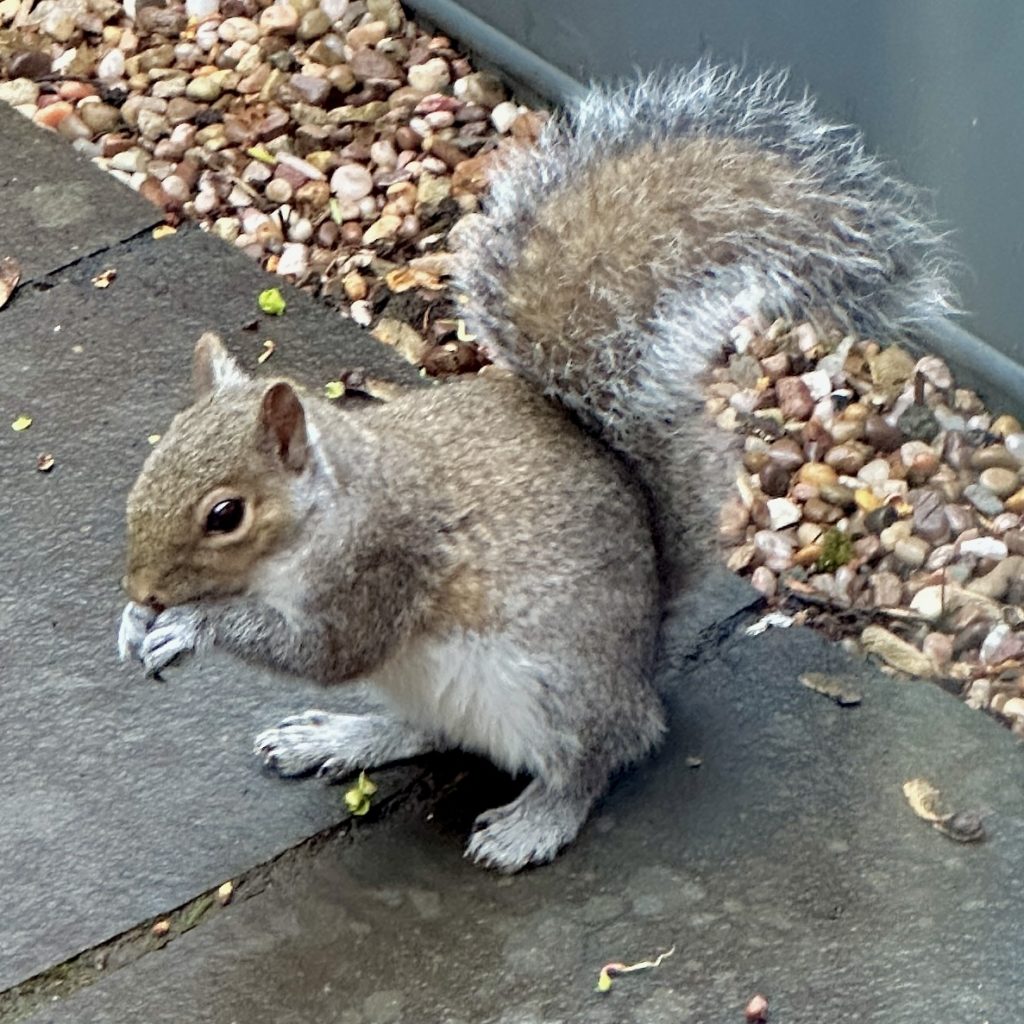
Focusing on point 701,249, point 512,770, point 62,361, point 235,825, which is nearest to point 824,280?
point 701,249

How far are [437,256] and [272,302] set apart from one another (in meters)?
0.36

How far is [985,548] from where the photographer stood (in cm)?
276

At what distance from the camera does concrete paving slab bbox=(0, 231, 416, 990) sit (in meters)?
2.32

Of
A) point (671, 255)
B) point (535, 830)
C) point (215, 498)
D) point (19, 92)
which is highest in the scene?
point (671, 255)

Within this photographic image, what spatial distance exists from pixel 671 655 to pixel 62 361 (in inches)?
50.7

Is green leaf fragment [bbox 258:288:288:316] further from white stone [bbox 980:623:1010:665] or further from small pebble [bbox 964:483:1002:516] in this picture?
white stone [bbox 980:623:1010:665]

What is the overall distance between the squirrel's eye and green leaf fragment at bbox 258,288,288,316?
1.29 meters

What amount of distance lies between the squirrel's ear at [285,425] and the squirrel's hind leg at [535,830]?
614 mm

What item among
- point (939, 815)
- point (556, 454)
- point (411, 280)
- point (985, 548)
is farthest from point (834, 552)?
point (411, 280)

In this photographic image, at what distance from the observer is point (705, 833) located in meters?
2.35

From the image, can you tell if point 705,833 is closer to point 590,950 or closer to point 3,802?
point 590,950

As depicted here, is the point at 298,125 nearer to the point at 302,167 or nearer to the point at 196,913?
the point at 302,167

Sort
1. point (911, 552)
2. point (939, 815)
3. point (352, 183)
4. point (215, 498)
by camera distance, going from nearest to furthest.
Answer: point (215, 498), point (939, 815), point (911, 552), point (352, 183)

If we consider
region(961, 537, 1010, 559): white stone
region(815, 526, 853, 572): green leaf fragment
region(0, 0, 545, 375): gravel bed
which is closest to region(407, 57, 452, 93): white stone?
region(0, 0, 545, 375): gravel bed
